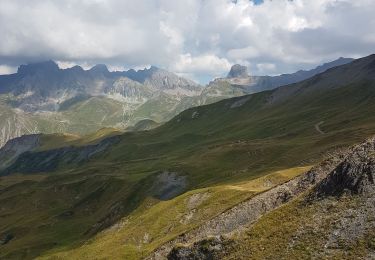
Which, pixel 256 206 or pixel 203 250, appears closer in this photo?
pixel 203 250

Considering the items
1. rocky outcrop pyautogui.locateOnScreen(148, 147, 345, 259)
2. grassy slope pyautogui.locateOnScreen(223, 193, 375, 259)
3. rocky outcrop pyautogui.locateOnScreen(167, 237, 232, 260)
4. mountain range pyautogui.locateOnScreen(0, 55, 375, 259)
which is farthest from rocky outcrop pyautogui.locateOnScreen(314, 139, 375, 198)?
rocky outcrop pyautogui.locateOnScreen(167, 237, 232, 260)

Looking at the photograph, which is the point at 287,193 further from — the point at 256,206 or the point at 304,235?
the point at 304,235

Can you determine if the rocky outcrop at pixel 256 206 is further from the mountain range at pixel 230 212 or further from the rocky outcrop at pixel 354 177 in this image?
the rocky outcrop at pixel 354 177

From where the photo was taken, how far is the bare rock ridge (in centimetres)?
4419

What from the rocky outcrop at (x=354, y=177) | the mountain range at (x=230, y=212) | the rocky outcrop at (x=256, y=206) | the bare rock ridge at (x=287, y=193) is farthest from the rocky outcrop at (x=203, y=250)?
the rocky outcrop at (x=354, y=177)

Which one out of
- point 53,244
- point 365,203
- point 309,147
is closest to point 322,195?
point 365,203

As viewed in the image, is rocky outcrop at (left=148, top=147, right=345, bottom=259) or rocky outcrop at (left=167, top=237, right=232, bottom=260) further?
rocky outcrop at (left=148, top=147, right=345, bottom=259)

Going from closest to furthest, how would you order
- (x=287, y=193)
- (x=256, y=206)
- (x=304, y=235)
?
(x=304, y=235) → (x=287, y=193) → (x=256, y=206)

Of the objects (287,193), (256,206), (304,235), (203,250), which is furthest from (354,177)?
(203,250)

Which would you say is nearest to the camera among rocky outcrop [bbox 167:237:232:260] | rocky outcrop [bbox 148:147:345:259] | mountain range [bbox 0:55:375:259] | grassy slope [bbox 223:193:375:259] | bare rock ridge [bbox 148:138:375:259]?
grassy slope [bbox 223:193:375:259]

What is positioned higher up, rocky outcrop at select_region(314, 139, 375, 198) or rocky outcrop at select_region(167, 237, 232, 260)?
rocky outcrop at select_region(314, 139, 375, 198)

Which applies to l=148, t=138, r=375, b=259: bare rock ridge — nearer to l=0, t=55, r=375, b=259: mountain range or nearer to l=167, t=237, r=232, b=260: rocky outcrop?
l=167, t=237, r=232, b=260: rocky outcrop

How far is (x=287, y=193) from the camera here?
56.1 m

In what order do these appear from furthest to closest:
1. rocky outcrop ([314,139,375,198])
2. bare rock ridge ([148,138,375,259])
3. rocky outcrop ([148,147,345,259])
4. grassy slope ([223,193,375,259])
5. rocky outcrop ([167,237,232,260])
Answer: rocky outcrop ([148,147,345,259]) < rocky outcrop ([167,237,232,260]) < bare rock ridge ([148,138,375,259]) < rocky outcrop ([314,139,375,198]) < grassy slope ([223,193,375,259])
